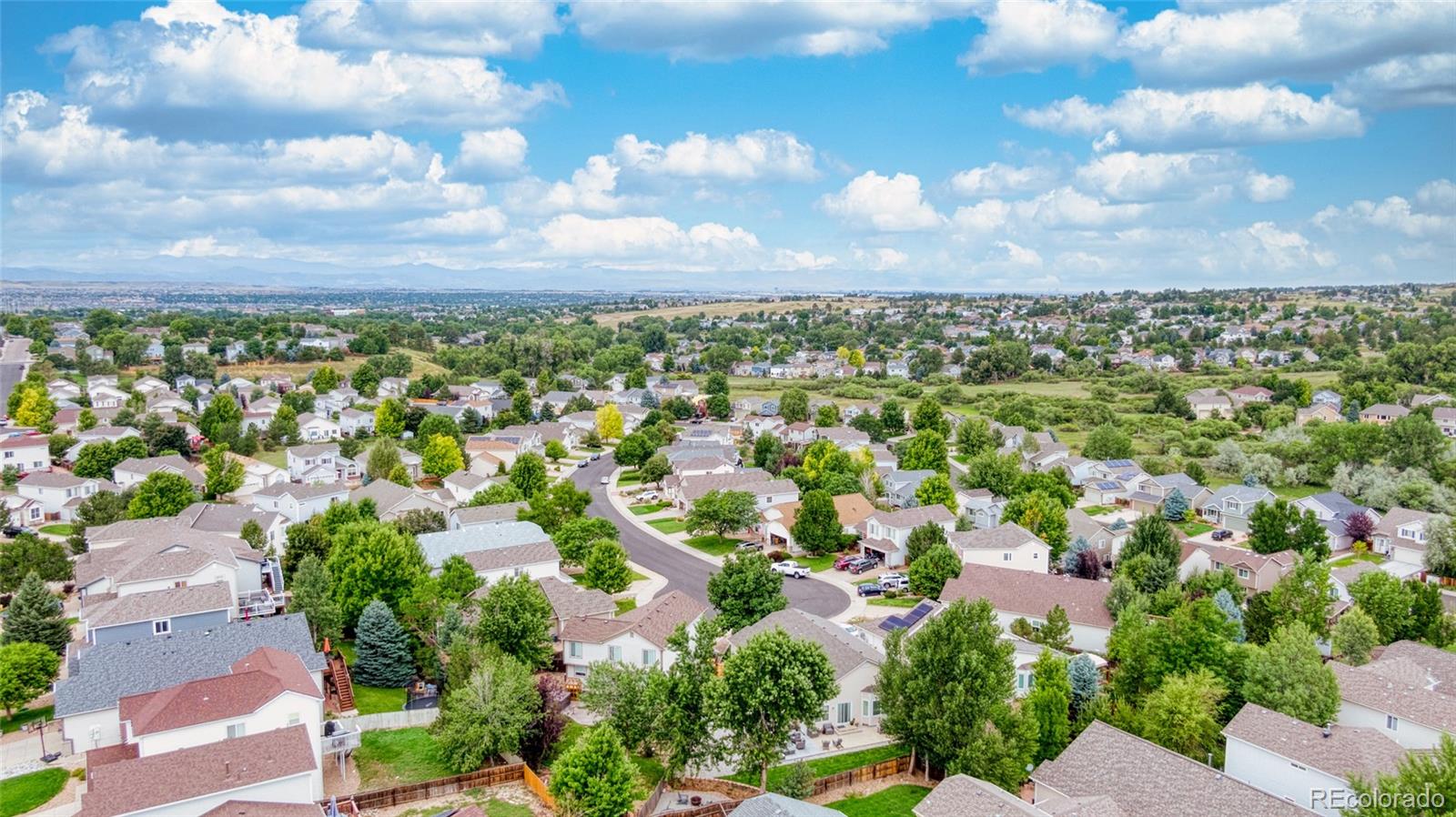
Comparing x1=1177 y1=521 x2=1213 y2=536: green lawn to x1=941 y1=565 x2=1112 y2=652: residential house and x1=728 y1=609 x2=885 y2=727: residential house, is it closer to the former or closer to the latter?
x1=941 y1=565 x2=1112 y2=652: residential house

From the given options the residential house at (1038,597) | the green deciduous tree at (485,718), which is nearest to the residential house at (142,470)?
the green deciduous tree at (485,718)

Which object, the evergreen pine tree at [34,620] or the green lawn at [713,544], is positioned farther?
the green lawn at [713,544]

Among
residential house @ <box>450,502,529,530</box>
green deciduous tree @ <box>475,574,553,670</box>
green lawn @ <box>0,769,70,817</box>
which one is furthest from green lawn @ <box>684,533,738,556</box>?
green lawn @ <box>0,769,70,817</box>

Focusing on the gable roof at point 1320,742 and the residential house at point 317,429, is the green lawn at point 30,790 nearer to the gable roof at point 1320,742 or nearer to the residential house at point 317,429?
the gable roof at point 1320,742

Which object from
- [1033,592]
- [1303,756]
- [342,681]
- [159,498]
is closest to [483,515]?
[159,498]

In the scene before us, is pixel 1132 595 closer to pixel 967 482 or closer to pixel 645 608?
pixel 645 608

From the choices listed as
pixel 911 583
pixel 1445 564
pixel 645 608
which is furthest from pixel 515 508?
pixel 1445 564
